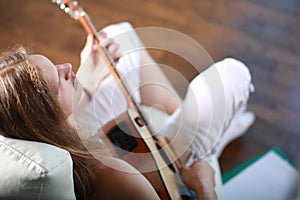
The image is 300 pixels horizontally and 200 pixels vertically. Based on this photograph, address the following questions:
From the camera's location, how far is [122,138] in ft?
3.02

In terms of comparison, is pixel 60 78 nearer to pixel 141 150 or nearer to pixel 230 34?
pixel 141 150

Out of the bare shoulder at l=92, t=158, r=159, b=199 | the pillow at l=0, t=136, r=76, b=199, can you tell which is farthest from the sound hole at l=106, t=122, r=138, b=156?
the pillow at l=0, t=136, r=76, b=199

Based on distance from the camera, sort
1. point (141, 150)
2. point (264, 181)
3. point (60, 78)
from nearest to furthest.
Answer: point (60, 78)
point (141, 150)
point (264, 181)

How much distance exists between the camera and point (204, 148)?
107 cm

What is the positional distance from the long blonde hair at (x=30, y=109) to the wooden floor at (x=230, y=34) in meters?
0.75

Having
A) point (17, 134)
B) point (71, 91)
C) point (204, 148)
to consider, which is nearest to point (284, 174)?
point (204, 148)

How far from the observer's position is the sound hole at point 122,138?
0.91 m

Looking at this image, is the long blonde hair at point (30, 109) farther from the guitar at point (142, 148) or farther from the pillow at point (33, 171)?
the guitar at point (142, 148)

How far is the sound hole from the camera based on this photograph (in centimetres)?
91

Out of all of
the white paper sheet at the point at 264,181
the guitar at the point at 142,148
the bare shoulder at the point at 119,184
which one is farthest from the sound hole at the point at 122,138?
the white paper sheet at the point at 264,181

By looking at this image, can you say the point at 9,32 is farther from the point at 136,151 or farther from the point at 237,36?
the point at 136,151

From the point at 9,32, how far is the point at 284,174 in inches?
42.4

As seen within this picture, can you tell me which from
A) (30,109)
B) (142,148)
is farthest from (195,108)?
(30,109)

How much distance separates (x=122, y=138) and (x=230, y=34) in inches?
34.3
